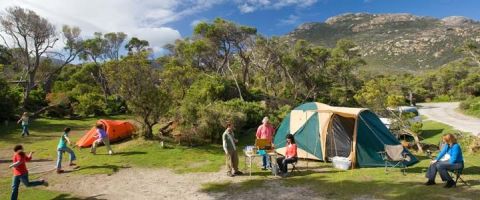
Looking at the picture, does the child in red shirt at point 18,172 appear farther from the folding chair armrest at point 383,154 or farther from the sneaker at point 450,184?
the sneaker at point 450,184

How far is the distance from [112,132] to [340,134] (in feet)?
34.7

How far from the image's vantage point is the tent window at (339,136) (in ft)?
45.2

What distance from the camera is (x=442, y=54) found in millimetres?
116625

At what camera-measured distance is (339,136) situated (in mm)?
13898

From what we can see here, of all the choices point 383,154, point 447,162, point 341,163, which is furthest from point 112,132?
point 447,162

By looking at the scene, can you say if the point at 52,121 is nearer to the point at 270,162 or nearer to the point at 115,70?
the point at 115,70

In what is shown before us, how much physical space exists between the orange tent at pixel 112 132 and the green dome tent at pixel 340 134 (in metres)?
8.13

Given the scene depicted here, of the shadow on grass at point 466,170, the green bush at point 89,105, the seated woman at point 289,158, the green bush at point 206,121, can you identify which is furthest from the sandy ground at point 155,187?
the green bush at point 89,105

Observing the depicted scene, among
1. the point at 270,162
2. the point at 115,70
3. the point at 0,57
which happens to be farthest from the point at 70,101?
the point at 0,57

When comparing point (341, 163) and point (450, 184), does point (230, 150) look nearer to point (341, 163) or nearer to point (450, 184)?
point (341, 163)

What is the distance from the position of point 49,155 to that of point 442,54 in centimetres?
12079

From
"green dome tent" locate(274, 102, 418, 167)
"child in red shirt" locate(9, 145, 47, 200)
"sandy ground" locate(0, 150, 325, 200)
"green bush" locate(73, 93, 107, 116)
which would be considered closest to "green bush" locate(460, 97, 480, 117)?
"green dome tent" locate(274, 102, 418, 167)

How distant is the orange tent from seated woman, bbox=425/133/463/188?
1365cm

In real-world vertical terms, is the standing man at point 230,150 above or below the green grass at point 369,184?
above
